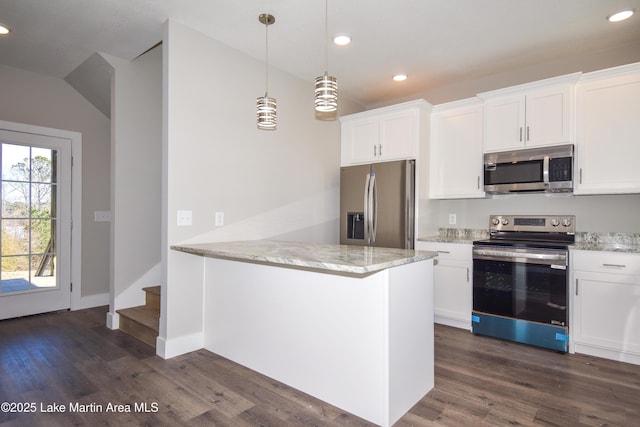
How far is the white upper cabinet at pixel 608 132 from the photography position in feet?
9.25

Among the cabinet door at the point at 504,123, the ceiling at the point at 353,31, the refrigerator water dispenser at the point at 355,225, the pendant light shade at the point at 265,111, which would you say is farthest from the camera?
the refrigerator water dispenser at the point at 355,225

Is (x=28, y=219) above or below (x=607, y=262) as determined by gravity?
above

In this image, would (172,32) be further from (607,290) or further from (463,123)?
(607,290)

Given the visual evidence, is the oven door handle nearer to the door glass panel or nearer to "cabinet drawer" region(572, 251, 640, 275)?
"cabinet drawer" region(572, 251, 640, 275)

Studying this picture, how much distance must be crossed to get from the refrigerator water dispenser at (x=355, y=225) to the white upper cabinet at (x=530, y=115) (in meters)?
1.42

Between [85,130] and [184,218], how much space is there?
7.77ft

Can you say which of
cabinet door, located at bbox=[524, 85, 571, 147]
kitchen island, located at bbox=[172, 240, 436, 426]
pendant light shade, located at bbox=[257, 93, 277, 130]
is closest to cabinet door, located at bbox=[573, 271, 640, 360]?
cabinet door, located at bbox=[524, 85, 571, 147]

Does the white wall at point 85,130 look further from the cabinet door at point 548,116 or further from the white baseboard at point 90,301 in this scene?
the cabinet door at point 548,116

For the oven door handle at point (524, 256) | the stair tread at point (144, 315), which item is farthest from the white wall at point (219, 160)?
the oven door handle at point (524, 256)

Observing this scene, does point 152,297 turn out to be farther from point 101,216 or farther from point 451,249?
point 451,249

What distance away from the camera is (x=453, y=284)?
11.5 ft

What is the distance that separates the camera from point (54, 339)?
3113 mm

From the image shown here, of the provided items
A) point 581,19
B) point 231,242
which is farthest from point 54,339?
point 581,19

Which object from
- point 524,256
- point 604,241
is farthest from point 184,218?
point 604,241
